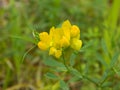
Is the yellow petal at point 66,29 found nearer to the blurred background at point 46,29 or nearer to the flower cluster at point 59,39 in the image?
the flower cluster at point 59,39

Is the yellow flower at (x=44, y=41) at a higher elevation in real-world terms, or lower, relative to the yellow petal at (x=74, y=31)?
lower

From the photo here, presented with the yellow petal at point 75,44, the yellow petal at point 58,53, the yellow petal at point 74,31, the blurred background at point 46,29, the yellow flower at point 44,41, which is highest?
the yellow petal at point 74,31

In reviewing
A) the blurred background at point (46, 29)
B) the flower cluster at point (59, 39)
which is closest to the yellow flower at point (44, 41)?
the flower cluster at point (59, 39)

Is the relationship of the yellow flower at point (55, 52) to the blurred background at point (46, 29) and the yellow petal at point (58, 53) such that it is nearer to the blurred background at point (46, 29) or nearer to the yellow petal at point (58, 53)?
the yellow petal at point (58, 53)

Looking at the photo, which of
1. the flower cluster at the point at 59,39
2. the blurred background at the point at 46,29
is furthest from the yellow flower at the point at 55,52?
the blurred background at the point at 46,29

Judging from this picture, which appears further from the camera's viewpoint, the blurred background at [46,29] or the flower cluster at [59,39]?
the blurred background at [46,29]

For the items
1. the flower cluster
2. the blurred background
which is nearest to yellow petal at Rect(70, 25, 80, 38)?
the flower cluster

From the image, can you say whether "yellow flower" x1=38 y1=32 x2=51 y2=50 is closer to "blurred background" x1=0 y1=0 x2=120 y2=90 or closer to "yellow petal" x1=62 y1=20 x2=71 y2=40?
"yellow petal" x1=62 y1=20 x2=71 y2=40
